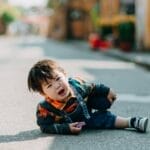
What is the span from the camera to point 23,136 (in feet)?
22.1

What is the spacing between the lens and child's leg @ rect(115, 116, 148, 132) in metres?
6.77

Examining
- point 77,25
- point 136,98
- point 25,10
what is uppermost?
point 136,98

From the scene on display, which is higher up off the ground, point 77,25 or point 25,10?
point 77,25

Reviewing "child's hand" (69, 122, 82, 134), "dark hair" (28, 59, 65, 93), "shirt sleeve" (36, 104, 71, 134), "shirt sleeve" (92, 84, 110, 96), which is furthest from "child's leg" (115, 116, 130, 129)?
"dark hair" (28, 59, 65, 93)

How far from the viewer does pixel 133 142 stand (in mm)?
6332

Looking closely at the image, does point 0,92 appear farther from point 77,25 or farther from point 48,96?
point 77,25

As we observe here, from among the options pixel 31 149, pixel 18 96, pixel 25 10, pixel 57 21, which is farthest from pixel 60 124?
pixel 25 10

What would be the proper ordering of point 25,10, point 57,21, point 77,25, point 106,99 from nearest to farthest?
point 106,99, point 77,25, point 57,21, point 25,10

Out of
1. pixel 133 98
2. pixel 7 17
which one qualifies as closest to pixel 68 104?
pixel 133 98

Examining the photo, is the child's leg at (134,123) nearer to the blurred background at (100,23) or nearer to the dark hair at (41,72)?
the dark hair at (41,72)

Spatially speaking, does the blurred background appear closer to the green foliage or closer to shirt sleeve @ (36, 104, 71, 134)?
the green foliage

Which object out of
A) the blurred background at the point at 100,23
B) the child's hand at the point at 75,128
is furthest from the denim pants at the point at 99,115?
the blurred background at the point at 100,23

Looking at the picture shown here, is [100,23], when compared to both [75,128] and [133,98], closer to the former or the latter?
[133,98]

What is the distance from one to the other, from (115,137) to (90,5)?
52.5m
